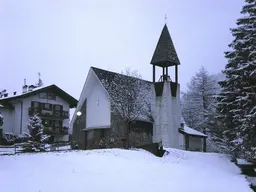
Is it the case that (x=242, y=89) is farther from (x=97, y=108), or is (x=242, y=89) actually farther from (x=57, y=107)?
(x=57, y=107)

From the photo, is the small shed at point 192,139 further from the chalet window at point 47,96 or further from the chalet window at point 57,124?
the chalet window at point 47,96

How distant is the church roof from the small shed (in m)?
3.92

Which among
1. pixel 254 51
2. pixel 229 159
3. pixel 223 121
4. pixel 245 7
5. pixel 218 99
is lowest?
pixel 229 159

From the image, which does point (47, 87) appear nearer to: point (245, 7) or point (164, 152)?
point (164, 152)

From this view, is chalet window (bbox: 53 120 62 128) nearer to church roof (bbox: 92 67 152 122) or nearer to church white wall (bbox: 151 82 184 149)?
church roof (bbox: 92 67 152 122)

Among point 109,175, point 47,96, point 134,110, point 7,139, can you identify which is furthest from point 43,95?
point 109,175

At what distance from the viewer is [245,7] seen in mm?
21906

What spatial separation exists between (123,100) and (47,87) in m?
14.1

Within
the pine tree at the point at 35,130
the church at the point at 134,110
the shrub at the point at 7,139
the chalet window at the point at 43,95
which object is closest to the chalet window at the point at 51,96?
the chalet window at the point at 43,95

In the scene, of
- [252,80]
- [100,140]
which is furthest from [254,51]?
[100,140]

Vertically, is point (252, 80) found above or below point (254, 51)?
below

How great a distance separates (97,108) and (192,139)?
400 inches

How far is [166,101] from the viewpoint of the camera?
33438 mm

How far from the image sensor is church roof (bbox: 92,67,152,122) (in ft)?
109
